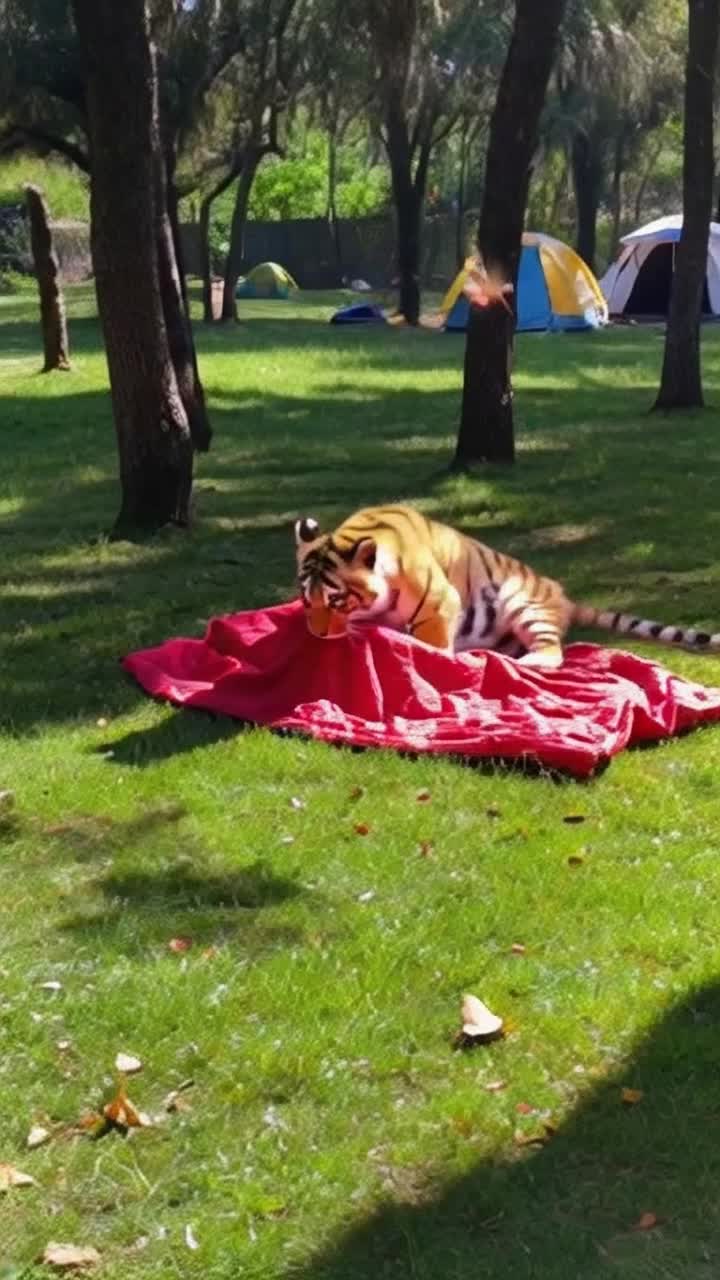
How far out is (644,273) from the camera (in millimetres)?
35281

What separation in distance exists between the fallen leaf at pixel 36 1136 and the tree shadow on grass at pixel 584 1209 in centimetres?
74

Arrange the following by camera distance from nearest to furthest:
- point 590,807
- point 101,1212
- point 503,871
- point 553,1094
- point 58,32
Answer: point 101,1212 → point 553,1094 → point 503,871 → point 590,807 → point 58,32

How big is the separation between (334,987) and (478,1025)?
1.42ft

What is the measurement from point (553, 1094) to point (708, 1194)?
0.51 meters

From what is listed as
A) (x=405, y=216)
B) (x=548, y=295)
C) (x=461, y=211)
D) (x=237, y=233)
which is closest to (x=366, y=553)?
(x=548, y=295)

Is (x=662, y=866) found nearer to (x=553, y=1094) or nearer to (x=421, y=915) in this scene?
(x=421, y=915)

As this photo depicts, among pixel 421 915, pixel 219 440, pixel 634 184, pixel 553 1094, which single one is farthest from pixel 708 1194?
pixel 634 184

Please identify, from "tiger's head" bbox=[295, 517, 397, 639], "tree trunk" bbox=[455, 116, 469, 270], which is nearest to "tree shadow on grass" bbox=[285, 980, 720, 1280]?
"tiger's head" bbox=[295, 517, 397, 639]

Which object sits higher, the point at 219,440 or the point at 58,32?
the point at 58,32

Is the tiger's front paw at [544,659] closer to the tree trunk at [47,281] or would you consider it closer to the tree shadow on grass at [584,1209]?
the tree shadow on grass at [584,1209]

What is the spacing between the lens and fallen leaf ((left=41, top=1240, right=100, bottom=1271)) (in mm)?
3416

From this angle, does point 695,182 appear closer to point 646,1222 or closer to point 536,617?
point 536,617

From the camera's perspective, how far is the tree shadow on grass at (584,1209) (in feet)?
11.2

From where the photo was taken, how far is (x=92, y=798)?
19.7 ft
